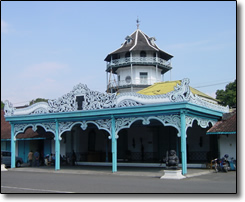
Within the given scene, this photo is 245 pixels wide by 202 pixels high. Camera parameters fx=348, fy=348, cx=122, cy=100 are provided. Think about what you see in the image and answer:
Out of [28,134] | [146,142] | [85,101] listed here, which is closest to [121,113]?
[85,101]

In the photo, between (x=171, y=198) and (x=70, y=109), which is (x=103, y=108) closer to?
(x=70, y=109)

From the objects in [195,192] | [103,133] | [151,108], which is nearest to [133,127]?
[103,133]

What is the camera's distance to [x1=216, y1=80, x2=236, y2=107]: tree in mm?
40781

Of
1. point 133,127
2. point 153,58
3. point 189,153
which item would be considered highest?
point 153,58

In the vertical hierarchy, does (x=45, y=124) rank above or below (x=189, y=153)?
above

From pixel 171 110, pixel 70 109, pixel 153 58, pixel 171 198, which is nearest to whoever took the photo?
pixel 171 198

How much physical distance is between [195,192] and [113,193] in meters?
2.67

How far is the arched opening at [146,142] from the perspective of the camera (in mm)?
27156

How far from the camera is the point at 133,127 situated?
95.1ft

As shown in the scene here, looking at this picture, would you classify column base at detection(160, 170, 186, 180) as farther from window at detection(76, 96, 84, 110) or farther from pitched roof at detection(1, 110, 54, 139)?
pitched roof at detection(1, 110, 54, 139)

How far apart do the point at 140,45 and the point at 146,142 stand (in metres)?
14.5

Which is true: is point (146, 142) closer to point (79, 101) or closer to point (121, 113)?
point (79, 101)

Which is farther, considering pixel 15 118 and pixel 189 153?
pixel 189 153

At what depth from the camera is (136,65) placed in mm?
38844
